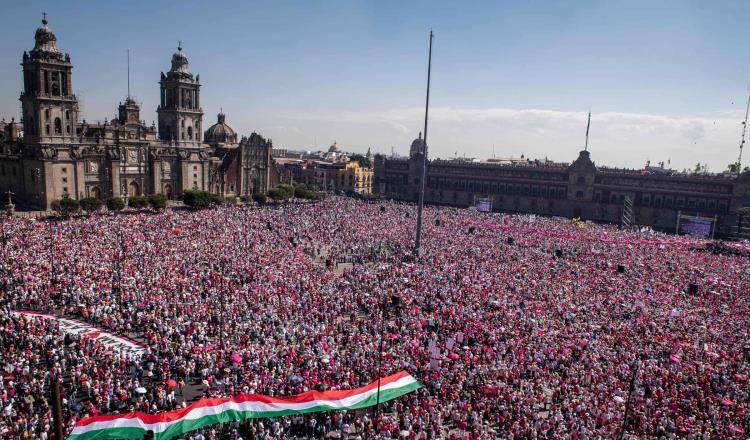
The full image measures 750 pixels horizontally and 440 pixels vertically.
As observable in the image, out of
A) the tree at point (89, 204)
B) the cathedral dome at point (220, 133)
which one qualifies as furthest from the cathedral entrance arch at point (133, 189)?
the cathedral dome at point (220, 133)

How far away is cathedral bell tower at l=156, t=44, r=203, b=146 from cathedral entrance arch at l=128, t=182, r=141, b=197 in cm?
1069

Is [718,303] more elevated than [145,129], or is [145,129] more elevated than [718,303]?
[145,129]

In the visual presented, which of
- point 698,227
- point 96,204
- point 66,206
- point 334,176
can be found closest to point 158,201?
point 96,204

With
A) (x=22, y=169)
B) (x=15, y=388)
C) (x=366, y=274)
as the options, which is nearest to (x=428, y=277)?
(x=366, y=274)

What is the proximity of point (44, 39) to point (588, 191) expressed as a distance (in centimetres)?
8316

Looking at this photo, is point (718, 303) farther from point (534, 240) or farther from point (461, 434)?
point (461, 434)

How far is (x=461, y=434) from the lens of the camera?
17266 mm

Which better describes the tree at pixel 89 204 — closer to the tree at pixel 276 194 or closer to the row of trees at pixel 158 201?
the row of trees at pixel 158 201

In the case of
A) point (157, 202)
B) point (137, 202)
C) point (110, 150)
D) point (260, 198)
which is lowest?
point (260, 198)

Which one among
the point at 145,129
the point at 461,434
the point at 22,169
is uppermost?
the point at 145,129

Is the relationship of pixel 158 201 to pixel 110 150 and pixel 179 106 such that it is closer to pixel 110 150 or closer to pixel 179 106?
pixel 110 150

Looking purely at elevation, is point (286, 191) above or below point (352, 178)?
below

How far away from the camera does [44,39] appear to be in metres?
63.6

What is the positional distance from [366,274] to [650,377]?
18.4 m
